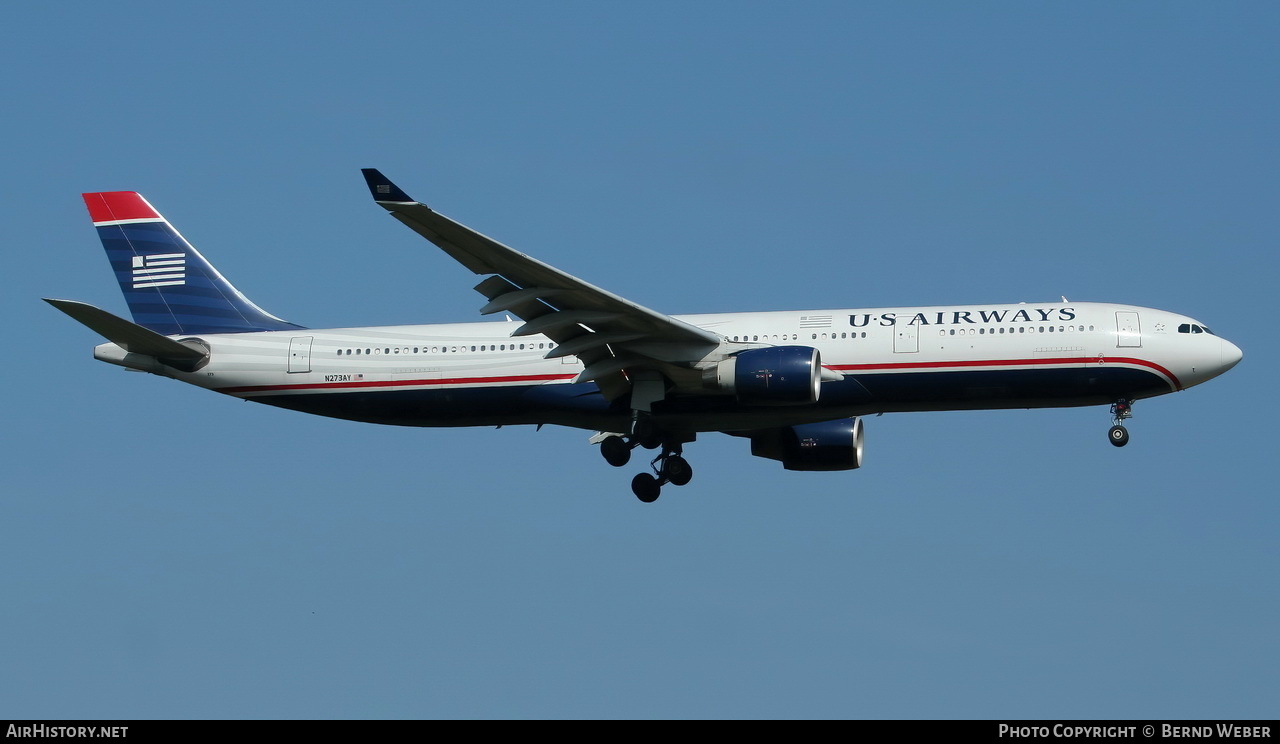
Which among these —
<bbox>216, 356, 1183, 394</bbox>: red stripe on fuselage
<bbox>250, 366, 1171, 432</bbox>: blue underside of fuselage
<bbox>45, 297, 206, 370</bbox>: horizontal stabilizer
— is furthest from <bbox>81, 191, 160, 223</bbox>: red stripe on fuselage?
<bbox>216, 356, 1183, 394</bbox>: red stripe on fuselage

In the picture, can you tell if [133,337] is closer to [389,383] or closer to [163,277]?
[163,277]

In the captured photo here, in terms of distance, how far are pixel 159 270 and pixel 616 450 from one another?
13.4 meters

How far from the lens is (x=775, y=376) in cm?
3531

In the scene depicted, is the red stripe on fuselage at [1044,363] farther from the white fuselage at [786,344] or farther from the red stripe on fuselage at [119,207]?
the red stripe on fuselage at [119,207]

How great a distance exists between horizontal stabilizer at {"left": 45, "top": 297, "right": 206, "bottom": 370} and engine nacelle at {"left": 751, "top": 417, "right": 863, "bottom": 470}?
1485 cm

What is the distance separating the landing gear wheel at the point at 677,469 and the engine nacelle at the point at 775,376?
3.98 meters

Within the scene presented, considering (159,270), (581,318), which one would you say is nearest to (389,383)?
Result: (581,318)

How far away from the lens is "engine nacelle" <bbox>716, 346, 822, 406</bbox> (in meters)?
35.2

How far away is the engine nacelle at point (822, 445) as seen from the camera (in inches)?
1618

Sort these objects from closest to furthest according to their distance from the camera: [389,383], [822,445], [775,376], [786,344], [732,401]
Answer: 1. [775,376]
2. [732,401]
3. [786,344]
4. [389,383]
5. [822,445]
